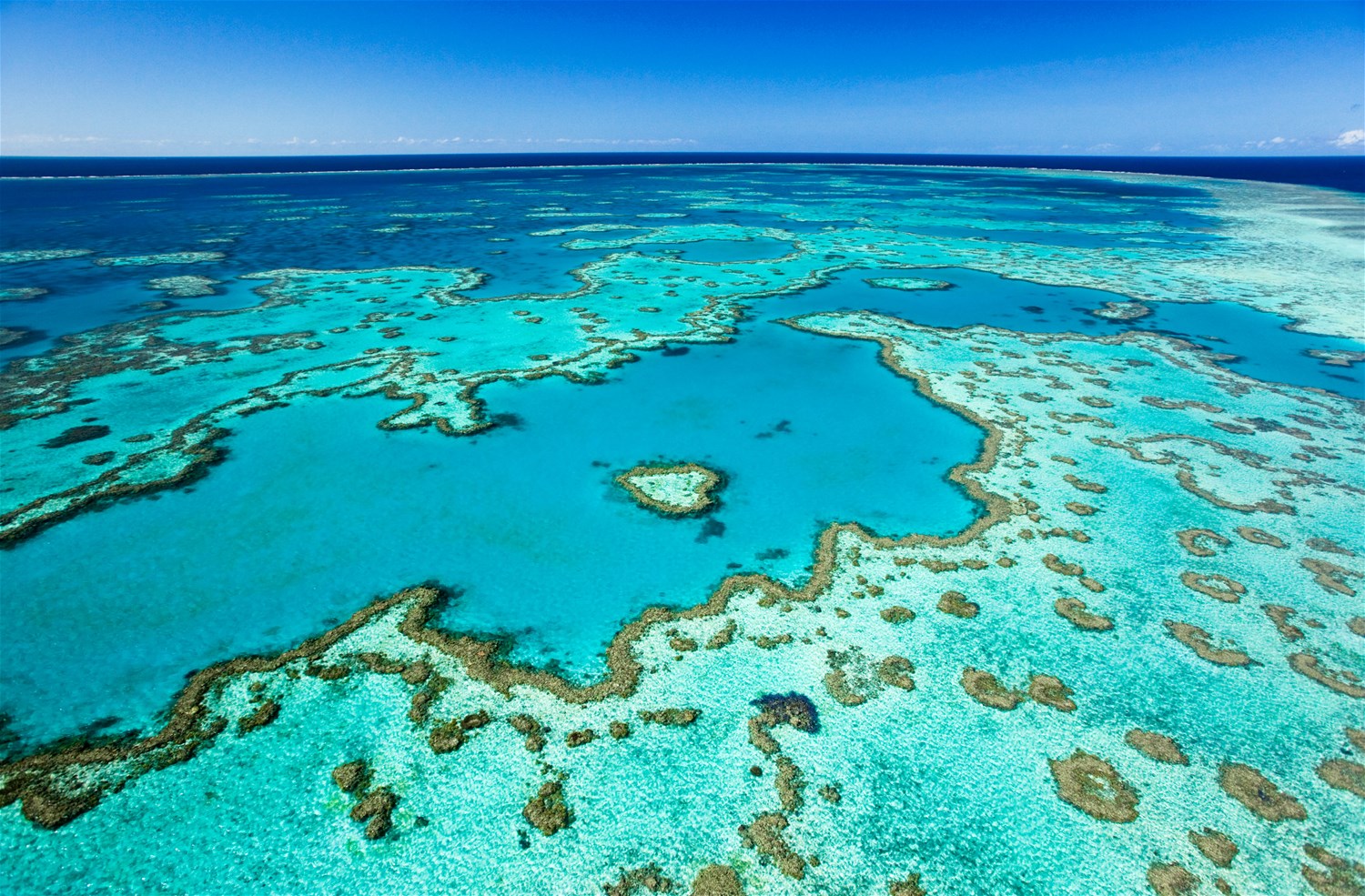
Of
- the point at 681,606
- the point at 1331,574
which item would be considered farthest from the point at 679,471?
the point at 1331,574

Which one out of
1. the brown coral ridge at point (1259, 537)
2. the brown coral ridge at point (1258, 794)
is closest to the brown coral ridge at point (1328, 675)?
the brown coral ridge at point (1258, 794)

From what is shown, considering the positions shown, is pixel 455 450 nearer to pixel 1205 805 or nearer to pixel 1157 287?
pixel 1205 805

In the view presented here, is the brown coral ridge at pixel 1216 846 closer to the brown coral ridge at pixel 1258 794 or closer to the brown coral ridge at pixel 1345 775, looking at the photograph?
the brown coral ridge at pixel 1258 794

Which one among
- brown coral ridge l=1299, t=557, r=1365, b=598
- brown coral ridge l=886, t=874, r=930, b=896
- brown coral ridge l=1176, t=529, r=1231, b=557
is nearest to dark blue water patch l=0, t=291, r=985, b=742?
brown coral ridge l=1176, t=529, r=1231, b=557

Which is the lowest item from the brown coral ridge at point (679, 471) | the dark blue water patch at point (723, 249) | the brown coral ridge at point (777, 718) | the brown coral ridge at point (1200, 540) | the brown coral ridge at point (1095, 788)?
the brown coral ridge at point (1095, 788)

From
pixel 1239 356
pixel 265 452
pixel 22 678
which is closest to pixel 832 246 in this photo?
pixel 1239 356

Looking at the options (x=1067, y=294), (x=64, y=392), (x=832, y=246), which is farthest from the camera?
(x=832, y=246)
